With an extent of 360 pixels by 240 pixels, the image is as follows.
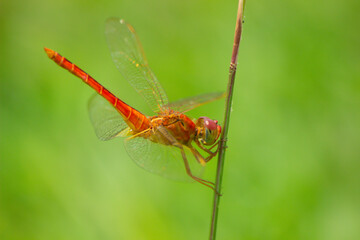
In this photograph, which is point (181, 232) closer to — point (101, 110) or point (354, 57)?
point (101, 110)

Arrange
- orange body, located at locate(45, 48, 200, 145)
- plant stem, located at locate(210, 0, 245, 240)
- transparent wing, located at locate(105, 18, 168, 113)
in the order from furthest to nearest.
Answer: transparent wing, located at locate(105, 18, 168, 113)
orange body, located at locate(45, 48, 200, 145)
plant stem, located at locate(210, 0, 245, 240)

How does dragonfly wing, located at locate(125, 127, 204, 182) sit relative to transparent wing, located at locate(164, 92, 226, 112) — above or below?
below

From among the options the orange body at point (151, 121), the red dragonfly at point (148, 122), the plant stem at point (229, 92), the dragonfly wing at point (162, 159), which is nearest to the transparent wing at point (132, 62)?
the red dragonfly at point (148, 122)

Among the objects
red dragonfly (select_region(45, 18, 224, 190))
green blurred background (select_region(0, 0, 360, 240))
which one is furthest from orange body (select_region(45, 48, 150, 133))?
green blurred background (select_region(0, 0, 360, 240))

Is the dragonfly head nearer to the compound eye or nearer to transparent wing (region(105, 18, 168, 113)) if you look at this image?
the compound eye

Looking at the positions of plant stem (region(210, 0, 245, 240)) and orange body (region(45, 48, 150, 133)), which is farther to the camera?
orange body (region(45, 48, 150, 133))

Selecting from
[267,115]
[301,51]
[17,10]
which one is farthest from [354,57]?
[17,10]

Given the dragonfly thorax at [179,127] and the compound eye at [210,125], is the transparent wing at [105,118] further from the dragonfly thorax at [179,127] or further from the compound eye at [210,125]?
the compound eye at [210,125]
